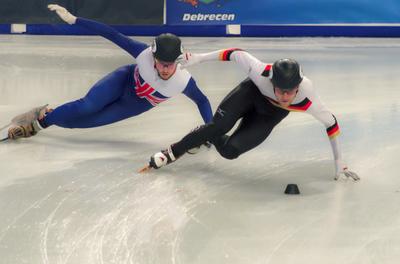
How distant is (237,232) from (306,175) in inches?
38.1

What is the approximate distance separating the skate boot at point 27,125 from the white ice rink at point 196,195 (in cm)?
6

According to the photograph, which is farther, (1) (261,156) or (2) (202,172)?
(1) (261,156)

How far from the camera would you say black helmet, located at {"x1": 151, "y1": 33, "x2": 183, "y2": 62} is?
337 centimetres

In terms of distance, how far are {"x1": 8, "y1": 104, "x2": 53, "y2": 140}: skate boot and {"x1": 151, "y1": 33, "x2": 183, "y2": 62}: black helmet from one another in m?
1.15

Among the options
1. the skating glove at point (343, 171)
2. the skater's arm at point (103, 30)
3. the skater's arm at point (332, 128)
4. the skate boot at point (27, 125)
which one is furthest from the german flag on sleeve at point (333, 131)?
the skate boot at point (27, 125)

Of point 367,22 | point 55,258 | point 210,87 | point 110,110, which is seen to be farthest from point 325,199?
point 367,22

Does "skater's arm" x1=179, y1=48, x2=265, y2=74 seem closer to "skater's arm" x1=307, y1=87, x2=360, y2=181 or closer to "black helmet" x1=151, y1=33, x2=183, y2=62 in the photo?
"black helmet" x1=151, y1=33, x2=183, y2=62

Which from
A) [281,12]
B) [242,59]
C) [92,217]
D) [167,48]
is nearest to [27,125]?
[167,48]

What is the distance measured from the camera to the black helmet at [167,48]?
3365mm

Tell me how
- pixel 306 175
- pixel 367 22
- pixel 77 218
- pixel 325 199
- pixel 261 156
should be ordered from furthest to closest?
pixel 367 22
pixel 261 156
pixel 306 175
pixel 325 199
pixel 77 218

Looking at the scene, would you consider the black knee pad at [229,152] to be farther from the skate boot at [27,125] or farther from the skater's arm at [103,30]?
the skate boot at [27,125]

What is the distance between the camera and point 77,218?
2682mm

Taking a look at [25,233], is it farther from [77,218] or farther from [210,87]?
[210,87]

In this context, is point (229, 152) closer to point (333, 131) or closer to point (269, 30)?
point (333, 131)
